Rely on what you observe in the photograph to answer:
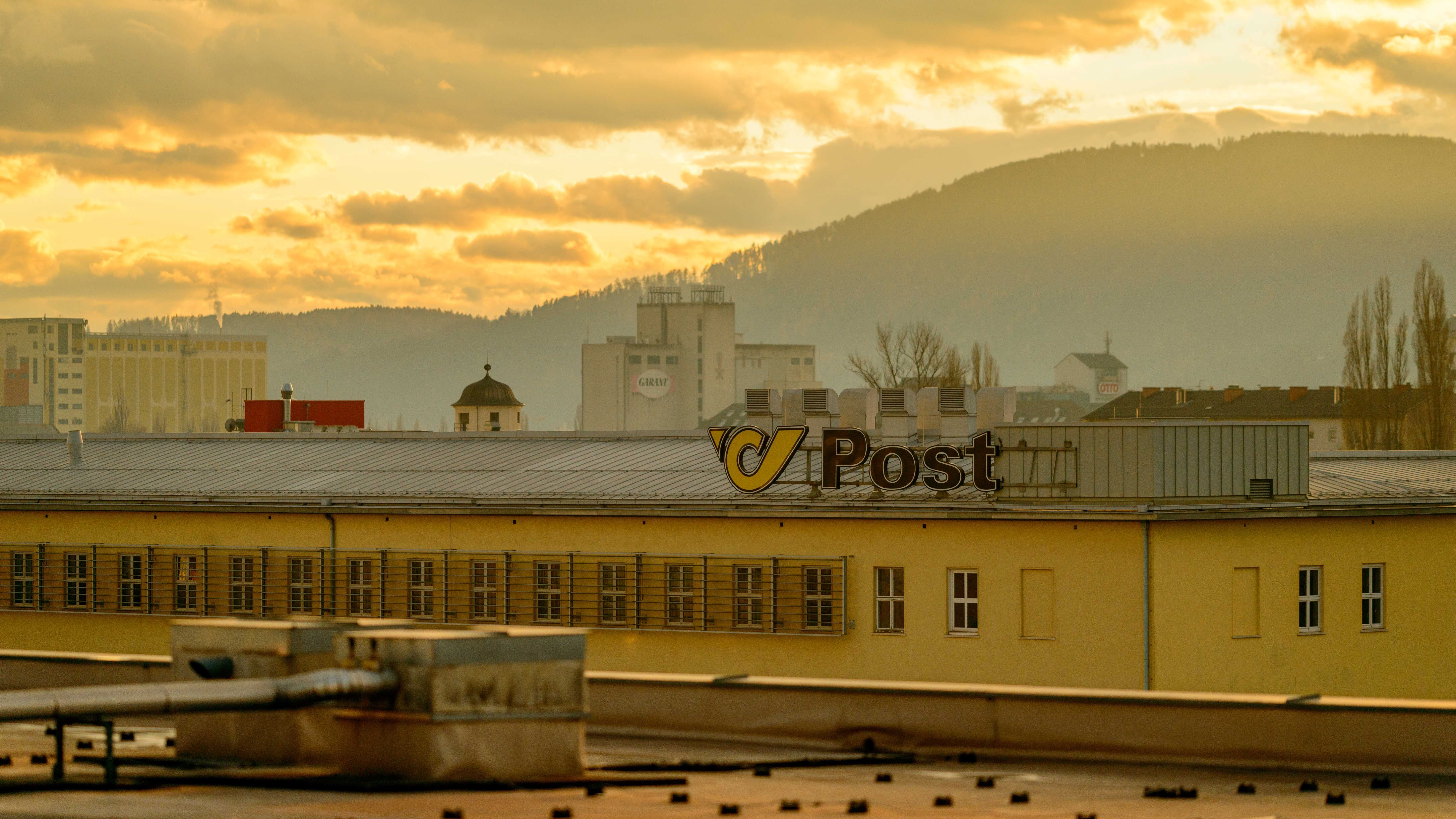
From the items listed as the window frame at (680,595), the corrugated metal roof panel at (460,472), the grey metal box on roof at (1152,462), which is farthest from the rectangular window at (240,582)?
the grey metal box on roof at (1152,462)

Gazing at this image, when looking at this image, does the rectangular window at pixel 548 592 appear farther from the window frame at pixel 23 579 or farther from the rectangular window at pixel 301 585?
the window frame at pixel 23 579

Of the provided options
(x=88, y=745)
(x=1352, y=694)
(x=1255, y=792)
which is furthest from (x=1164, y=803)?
(x=1352, y=694)

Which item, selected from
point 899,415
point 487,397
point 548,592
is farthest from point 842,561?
point 487,397

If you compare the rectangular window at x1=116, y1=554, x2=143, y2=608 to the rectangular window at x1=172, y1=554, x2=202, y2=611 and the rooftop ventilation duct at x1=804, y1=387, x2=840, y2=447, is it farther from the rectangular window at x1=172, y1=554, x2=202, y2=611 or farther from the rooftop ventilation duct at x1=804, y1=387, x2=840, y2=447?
the rooftop ventilation duct at x1=804, y1=387, x2=840, y2=447

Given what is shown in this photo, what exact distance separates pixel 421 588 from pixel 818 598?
10.1 m

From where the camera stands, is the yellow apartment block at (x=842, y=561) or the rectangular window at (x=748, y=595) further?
the rectangular window at (x=748, y=595)

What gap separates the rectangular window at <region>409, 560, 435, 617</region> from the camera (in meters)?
40.4

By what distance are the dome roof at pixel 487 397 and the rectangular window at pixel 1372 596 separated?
6523cm

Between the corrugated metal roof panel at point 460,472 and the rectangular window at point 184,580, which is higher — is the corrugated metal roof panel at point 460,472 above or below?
above

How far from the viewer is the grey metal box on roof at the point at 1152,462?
112 feet

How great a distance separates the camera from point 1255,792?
1408 centimetres

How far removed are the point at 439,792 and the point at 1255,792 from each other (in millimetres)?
6777

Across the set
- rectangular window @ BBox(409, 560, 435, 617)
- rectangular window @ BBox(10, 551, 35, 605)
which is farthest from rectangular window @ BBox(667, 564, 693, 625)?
rectangular window @ BBox(10, 551, 35, 605)

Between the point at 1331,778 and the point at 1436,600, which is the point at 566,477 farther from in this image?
the point at 1331,778
